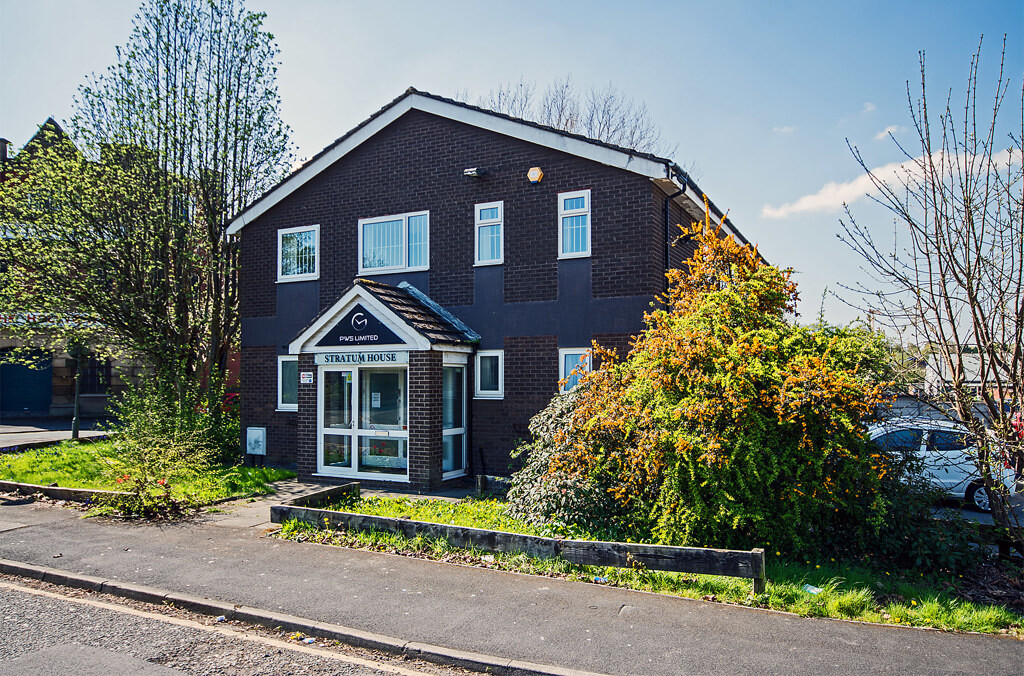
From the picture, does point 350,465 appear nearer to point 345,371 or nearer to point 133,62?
point 345,371

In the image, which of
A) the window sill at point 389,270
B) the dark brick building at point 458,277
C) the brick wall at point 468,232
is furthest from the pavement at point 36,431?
the window sill at point 389,270

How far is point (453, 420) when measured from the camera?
1313cm

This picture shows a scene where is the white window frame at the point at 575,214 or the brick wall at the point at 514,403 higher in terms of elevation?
the white window frame at the point at 575,214

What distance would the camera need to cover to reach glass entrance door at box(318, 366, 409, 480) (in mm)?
12883

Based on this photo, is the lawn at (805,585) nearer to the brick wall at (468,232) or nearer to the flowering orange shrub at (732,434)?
the flowering orange shrub at (732,434)

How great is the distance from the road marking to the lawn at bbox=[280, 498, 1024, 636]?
2378mm

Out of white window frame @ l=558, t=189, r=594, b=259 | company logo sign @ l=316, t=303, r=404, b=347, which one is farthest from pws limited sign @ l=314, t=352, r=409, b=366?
white window frame @ l=558, t=189, r=594, b=259

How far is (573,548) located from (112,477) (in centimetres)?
806

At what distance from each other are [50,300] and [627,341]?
12.7 meters

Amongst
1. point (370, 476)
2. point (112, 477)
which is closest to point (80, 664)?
point (112, 477)

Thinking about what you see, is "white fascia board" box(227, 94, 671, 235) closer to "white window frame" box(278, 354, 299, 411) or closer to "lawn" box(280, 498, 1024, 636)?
"white window frame" box(278, 354, 299, 411)

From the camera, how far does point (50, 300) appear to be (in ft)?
51.5

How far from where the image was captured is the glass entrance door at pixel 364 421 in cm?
1288

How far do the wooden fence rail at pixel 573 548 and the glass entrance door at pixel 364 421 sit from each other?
3.23 m
